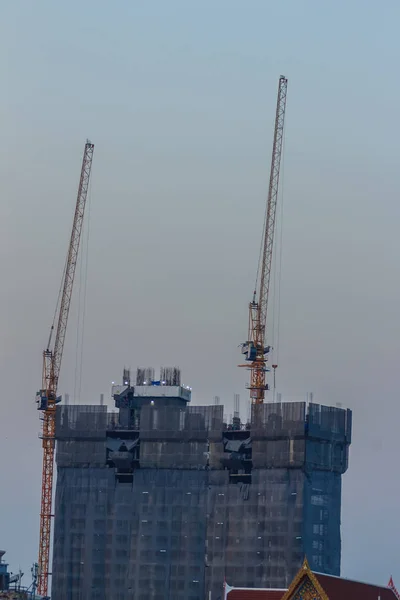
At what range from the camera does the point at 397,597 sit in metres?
195

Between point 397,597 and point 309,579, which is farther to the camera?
point 397,597

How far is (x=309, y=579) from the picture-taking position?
179 m

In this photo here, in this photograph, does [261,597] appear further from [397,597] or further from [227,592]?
[397,597]

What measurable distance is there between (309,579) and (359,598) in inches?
362

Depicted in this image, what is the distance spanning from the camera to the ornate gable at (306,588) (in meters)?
178

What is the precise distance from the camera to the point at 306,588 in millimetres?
179250

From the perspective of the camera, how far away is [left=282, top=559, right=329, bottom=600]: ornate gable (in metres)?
178

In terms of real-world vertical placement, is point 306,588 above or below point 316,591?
above

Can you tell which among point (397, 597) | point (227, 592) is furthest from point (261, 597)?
point (397, 597)

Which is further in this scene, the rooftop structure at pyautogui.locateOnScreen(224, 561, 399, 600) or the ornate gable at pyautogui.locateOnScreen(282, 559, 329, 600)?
the rooftop structure at pyautogui.locateOnScreen(224, 561, 399, 600)

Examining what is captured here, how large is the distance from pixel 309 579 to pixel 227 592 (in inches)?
626

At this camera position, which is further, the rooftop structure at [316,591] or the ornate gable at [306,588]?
the rooftop structure at [316,591]

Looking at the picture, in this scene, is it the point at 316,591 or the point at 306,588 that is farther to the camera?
the point at 306,588

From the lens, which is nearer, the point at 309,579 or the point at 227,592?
the point at 309,579
